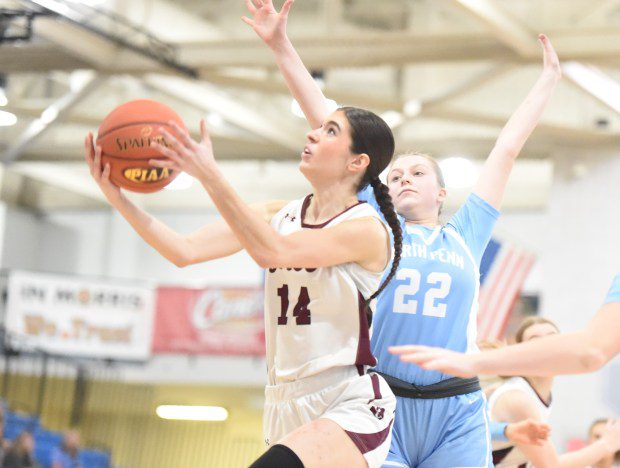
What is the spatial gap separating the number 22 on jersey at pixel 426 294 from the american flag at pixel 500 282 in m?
7.71

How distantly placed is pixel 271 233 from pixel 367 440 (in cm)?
82

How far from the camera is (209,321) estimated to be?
Answer: 1841 cm

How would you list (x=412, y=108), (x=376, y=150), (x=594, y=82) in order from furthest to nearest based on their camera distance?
(x=412, y=108) < (x=594, y=82) < (x=376, y=150)

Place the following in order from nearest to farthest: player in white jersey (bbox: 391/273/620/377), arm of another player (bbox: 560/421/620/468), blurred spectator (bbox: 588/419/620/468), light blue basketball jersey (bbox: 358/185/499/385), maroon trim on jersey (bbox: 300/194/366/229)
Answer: player in white jersey (bbox: 391/273/620/377) < maroon trim on jersey (bbox: 300/194/366/229) < light blue basketball jersey (bbox: 358/185/499/385) < arm of another player (bbox: 560/421/620/468) < blurred spectator (bbox: 588/419/620/468)

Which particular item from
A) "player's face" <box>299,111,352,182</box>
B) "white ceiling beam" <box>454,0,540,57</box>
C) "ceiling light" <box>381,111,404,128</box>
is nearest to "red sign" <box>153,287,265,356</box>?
"ceiling light" <box>381,111,404,128</box>

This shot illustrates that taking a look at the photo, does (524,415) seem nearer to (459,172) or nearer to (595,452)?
(595,452)

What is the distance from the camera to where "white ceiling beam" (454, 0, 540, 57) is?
11180 millimetres

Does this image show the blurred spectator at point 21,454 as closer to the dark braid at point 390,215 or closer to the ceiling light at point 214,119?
the ceiling light at point 214,119

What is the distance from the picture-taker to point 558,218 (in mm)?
15508

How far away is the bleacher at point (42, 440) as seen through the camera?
1700 cm

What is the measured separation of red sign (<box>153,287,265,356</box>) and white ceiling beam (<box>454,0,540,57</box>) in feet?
24.1

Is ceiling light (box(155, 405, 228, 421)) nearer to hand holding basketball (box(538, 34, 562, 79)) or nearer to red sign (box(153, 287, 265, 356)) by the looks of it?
red sign (box(153, 287, 265, 356))

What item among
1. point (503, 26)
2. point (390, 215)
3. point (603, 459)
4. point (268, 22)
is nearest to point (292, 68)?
point (268, 22)

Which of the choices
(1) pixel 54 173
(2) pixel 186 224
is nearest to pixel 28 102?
(1) pixel 54 173
